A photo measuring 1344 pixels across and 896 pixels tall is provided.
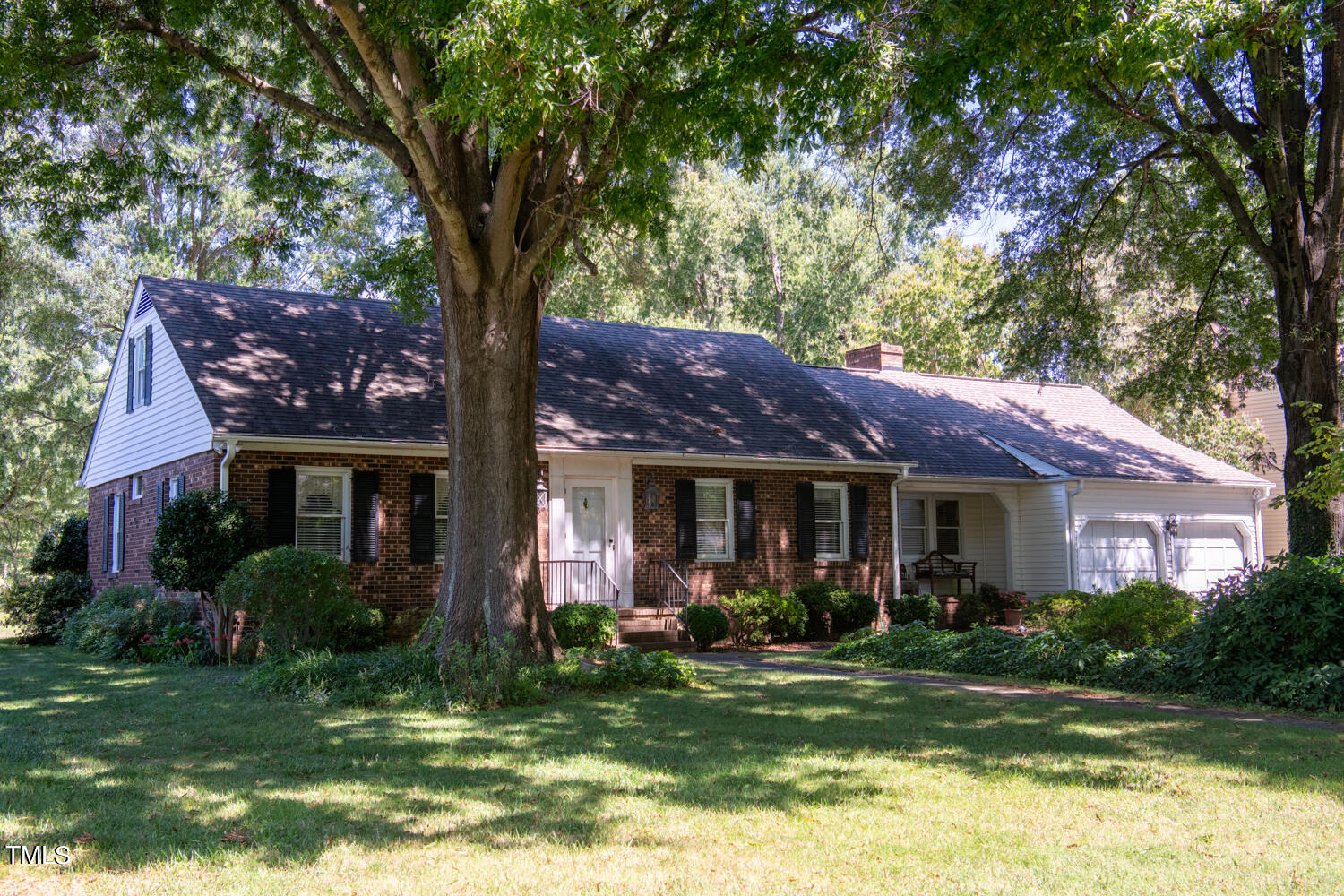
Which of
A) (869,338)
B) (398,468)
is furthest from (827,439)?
(869,338)

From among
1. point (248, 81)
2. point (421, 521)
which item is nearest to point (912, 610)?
point (421, 521)

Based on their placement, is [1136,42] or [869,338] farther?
[869,338]

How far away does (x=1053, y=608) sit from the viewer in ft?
63.3

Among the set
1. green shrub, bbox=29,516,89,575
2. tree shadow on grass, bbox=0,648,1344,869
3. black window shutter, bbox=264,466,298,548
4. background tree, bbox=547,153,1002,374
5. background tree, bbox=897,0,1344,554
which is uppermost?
background tree, bbox=547,153,1002,374

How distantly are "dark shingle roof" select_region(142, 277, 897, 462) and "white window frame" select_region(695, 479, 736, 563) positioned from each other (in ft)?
2.33

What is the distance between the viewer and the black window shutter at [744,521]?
1866 centimetres

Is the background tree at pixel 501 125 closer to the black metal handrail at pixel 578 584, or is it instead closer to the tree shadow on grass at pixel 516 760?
the tree shadow on grass at pixel 516 760

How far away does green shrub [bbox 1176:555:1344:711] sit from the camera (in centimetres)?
957

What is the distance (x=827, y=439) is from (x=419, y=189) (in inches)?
A: 423

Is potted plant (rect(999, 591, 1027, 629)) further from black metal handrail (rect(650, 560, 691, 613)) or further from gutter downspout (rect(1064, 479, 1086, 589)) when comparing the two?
black metal handrail (rect(650, 560, 691, 613))

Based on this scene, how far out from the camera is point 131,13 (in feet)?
37.3

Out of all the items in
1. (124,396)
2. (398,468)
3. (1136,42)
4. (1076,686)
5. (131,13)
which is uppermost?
(131,13)

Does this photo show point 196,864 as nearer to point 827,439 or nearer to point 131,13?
point 131,13

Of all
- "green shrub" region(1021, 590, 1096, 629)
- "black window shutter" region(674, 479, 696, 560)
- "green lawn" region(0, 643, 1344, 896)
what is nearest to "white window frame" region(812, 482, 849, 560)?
"black window shutter" region(674, 479, 696, 560)
